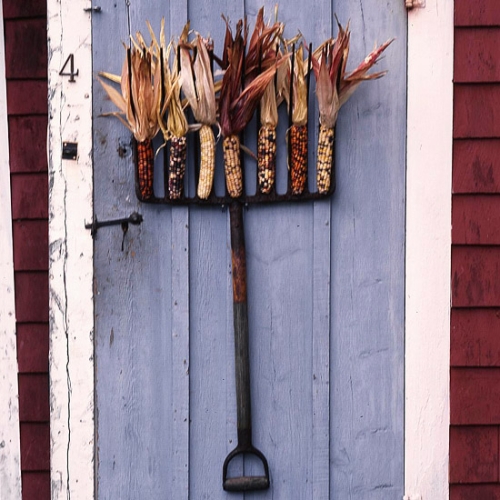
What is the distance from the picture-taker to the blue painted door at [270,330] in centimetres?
198

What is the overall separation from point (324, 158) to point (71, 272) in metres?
0.86

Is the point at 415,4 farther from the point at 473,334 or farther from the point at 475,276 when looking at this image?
the point at 473,334

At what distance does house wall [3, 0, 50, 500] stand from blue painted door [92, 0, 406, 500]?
13.9 inches

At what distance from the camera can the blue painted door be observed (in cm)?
198

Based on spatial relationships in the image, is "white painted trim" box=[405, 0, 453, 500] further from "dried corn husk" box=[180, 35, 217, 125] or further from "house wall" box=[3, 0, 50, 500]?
"house wall" box=[3, 0, 50, 500]

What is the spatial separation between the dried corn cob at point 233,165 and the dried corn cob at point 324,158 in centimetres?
24

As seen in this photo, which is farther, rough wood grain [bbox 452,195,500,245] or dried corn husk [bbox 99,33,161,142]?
rough wood grain [bbox 452,195,500,245]

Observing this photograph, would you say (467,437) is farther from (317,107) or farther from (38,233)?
(38,233)

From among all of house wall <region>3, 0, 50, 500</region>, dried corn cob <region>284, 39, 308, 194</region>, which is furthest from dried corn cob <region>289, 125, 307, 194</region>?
house wall <region>3, 0, 50, 500</region>

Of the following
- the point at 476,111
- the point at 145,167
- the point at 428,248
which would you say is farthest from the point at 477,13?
the point at 145,167

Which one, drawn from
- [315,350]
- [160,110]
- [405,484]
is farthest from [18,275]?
[405,484]

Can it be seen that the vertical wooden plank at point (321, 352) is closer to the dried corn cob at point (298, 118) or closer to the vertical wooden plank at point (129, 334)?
the dried corn cob at point (298, 118)

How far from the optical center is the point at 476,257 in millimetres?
2006

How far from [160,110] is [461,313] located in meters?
1.14
